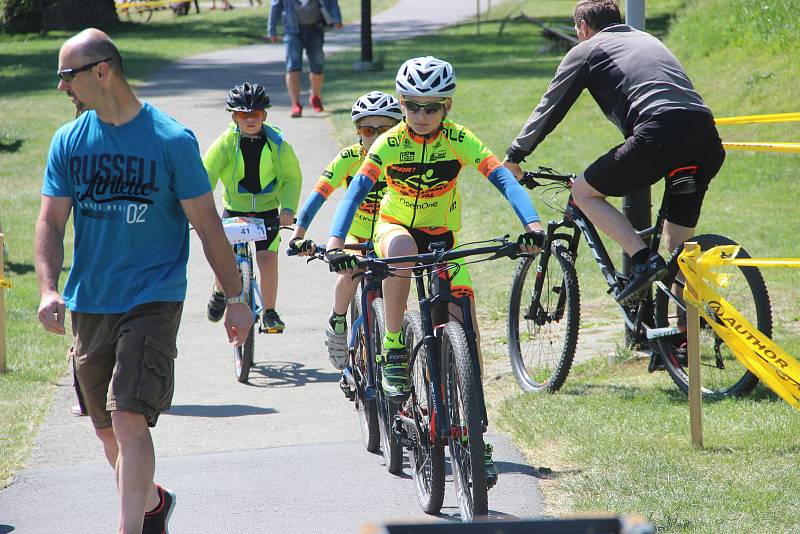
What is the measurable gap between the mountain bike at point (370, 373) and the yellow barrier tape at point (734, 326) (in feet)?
4.84

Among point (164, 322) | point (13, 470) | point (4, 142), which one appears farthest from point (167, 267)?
point (4, 142)

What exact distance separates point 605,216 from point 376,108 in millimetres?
1402

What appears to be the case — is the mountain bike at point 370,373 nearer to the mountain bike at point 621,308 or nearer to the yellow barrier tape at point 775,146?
the mountain bike at point 621,308

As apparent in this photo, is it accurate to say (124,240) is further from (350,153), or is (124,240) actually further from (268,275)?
(268,275)

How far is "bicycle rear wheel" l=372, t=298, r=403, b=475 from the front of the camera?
593cm

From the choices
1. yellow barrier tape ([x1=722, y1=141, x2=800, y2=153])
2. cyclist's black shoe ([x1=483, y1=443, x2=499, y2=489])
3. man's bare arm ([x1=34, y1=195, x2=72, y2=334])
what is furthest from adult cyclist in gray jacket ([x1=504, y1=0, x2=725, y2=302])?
man's bare arm ([x1=34, y1=195, x2=72, y2=334])

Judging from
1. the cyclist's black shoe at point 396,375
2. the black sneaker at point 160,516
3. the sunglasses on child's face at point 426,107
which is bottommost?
the black sneaker at point 160,516

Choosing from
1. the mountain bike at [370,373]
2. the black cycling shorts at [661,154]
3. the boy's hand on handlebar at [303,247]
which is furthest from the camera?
the black cycling shorts at [661,154]

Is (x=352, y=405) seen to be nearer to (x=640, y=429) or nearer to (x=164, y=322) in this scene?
(x=640, y=429)

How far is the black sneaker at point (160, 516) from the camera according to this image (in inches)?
193

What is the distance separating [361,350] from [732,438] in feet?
6.24

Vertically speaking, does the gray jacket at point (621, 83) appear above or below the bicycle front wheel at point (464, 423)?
above

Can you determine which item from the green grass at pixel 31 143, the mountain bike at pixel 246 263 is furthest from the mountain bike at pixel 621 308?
the green grass at pixel 31 143

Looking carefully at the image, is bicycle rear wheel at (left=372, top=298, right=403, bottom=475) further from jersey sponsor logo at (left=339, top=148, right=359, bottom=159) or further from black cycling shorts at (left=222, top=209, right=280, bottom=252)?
black cycling shorts at (left=222, top=209, right=280, bottom=252)
